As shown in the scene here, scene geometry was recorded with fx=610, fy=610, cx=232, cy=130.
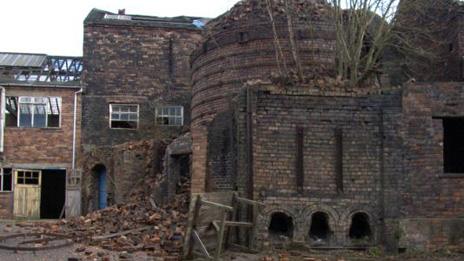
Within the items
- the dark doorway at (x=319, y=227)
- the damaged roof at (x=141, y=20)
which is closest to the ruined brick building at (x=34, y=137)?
the damaged roof at (x=141, y=20)

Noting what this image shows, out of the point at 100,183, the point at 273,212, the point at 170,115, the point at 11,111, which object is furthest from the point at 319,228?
the point at 11,111

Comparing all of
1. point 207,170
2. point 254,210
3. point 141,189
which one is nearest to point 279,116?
point 254,210

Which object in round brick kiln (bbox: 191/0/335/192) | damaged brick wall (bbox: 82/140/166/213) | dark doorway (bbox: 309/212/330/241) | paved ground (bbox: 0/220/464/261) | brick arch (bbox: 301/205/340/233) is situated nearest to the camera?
paved ground (bbox: 0/220/464/261)

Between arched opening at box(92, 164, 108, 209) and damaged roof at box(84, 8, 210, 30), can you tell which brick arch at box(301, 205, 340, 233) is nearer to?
arched opening at box(92, 164, 108, 209)

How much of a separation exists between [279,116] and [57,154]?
60.4 ft

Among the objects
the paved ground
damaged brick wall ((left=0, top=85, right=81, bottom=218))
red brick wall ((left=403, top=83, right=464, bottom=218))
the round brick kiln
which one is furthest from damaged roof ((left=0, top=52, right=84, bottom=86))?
red brick wall ((left=403, top=83, right=464, bottom=218))

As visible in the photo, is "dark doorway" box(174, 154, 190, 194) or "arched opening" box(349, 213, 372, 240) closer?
"arched opening" box(349, 213, 372, 240)

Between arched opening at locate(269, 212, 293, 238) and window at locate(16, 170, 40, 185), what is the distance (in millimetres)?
18581

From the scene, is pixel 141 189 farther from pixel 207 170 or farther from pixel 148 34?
pixel 148 34

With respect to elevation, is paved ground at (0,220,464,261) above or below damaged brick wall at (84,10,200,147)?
below

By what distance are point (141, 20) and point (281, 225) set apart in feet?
71.4

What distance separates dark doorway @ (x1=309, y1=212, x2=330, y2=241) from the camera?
12.3 metres

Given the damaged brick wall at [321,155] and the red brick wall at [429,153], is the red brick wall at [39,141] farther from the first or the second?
the red brick wall at [429,153]

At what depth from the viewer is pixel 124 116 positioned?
98.8ft
